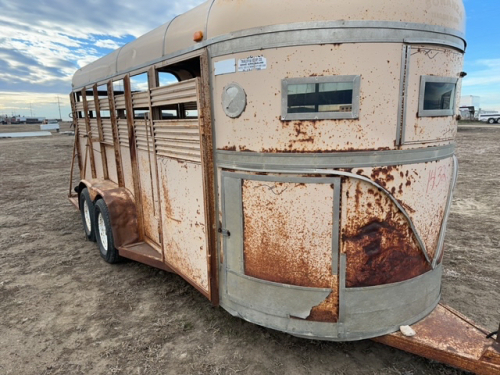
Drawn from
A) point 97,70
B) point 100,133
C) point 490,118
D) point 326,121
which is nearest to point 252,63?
point 326,121

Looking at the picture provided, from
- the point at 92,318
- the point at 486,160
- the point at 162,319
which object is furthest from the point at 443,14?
the point at 486,160

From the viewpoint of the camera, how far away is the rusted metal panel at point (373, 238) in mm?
2527

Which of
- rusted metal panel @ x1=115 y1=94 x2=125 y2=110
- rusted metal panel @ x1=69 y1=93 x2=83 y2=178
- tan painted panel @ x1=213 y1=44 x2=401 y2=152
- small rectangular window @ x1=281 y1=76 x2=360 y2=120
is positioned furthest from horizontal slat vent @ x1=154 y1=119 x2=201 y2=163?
rusted metal panel @ x1=69 y1=93 x2=83 y2=178

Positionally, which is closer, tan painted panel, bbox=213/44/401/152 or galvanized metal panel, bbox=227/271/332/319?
tan painted panel, bbox=213/44/401/152

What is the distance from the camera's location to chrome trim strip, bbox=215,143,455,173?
8.12 ft

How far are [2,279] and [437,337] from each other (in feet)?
16.7

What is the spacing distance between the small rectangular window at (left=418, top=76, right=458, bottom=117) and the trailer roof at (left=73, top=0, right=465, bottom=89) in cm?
35

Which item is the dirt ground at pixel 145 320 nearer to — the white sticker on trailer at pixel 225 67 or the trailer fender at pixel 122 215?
the trailer fender at pixel 122 215

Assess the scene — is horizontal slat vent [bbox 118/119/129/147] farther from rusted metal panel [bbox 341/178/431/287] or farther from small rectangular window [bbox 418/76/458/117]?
small rectangular window [bbox 418/76/458/117]

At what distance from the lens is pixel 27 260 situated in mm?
5180

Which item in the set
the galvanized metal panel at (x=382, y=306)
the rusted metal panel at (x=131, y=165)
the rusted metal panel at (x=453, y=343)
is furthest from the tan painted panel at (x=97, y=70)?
the rusted metal panel at (x=453, y=343)

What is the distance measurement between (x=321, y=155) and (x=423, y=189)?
879 mm

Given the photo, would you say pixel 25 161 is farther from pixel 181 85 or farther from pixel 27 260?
pixel 181 85

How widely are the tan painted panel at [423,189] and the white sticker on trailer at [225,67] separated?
1206mm
